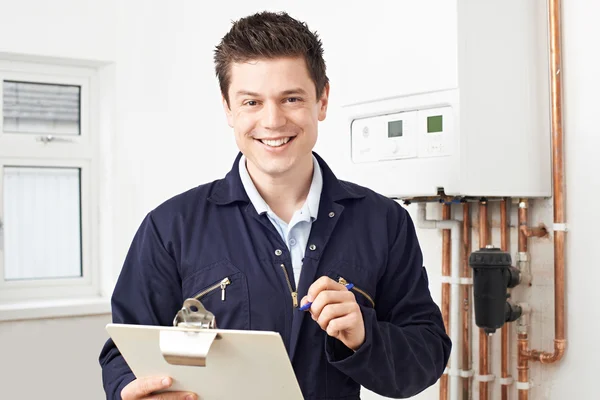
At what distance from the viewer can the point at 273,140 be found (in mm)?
1322

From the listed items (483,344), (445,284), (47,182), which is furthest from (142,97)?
(483,344)

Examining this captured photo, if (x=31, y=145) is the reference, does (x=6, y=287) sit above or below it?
below

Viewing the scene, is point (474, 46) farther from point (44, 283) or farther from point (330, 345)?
point (44, 283)

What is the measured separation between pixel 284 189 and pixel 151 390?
1.55ft

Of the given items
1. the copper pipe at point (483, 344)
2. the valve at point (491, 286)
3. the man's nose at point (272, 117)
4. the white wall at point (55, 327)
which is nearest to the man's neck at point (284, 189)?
the man's nose at point (272, 117)

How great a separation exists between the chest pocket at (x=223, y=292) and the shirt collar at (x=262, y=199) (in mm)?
126

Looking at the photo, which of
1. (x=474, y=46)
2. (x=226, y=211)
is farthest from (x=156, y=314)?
(x=474, y=46)

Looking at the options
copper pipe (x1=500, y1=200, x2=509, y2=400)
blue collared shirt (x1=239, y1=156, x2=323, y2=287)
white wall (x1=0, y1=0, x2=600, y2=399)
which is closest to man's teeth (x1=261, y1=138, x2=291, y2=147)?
blue collared shirt (x1=239, y1=156, x2=323, y2=287)

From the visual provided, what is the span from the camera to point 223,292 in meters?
1.33

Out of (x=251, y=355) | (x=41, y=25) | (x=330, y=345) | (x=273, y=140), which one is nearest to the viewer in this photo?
Answer: (x=251, y=355)

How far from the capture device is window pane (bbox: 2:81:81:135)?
3.11 metres

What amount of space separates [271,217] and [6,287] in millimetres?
2059

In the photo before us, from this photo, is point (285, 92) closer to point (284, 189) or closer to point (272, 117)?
point (272, 117)

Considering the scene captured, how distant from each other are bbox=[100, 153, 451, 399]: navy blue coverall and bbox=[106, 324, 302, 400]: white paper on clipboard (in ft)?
0.59
